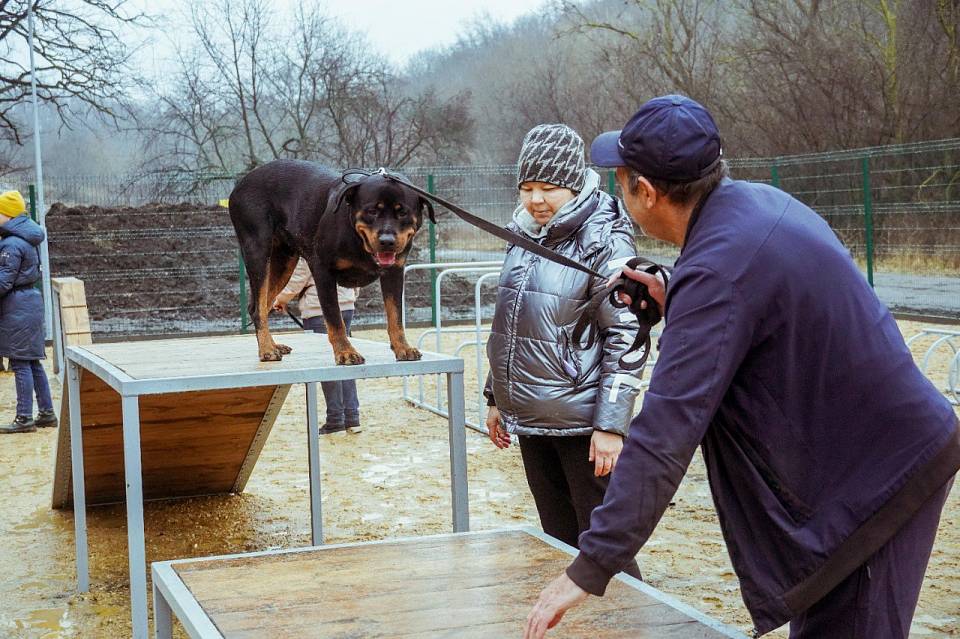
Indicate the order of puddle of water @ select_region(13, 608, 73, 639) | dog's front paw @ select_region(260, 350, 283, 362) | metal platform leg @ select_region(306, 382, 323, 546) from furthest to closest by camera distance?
metal platform leg @ select_region(306, 382, 323, 546)
puddle of water @ select_region(13, 608, 73, 639)
dog's front paw @ select_region(260, 350, 283, 362)

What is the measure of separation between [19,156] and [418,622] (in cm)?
2390

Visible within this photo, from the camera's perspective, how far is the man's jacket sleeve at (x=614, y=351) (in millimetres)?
3246

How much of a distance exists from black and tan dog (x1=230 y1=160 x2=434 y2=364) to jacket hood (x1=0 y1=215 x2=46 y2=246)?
503cm

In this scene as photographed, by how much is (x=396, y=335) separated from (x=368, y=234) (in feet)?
1.79

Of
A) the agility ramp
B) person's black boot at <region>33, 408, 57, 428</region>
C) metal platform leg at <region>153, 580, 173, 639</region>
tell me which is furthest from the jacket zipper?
person's black boot at <region>33, 408, 57, 428</region>

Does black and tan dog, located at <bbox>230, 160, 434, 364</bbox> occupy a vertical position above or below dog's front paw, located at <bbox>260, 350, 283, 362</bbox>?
above

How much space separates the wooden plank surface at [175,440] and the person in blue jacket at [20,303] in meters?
2.49

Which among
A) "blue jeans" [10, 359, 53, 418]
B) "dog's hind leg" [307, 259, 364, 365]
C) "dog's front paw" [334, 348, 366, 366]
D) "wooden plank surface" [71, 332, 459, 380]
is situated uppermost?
"dog's hind leg" [307, 259, 364, 365]

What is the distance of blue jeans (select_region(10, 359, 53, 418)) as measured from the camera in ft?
27.8

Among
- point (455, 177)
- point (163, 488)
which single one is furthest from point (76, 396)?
point (455, 177)

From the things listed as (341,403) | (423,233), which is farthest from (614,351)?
(423,233)

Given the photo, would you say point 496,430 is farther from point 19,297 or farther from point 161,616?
point 19,297

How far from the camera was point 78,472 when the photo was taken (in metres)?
4.76

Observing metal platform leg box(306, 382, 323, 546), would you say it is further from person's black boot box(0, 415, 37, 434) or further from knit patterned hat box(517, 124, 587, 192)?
person's black boot box(0, 415, 37, 434)
